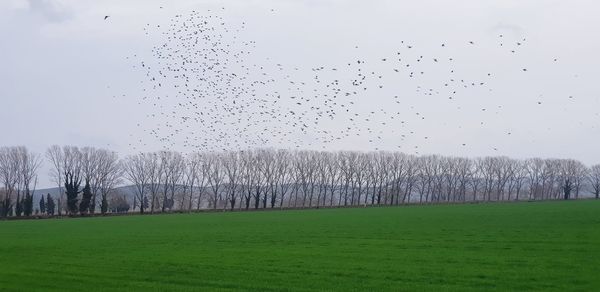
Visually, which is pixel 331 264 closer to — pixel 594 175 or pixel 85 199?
pixel 85 199

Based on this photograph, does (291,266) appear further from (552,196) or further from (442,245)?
(552,196)

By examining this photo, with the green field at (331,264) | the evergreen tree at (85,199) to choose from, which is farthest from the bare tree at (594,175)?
the green field at (331,264)

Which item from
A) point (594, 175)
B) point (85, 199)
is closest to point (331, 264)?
point (85, 199)

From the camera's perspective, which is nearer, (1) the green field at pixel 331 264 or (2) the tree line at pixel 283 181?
(1) the green field at pixel 331 264

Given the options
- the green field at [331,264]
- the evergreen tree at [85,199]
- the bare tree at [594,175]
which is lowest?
the evergreen tree at [85,199]

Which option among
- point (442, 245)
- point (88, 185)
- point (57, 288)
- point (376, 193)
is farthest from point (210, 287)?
point (376, 193)

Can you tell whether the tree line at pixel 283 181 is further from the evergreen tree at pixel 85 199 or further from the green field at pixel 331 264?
the green field at pixel 331 264

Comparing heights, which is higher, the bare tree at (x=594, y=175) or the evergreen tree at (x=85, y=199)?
the bare tree at (x=594, y=175)

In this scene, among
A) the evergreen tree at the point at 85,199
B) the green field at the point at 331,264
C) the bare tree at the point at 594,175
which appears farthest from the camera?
the bare tree at the point at 594,175

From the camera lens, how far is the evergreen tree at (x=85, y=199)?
371ft

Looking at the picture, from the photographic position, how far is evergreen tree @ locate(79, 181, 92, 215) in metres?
113

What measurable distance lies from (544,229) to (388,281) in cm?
1956

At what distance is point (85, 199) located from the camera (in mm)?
113688

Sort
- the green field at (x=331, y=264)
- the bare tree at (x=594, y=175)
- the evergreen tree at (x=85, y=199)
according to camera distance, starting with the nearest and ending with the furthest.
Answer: the green field at (x=331, y=264)
the evergreen tree at (x=85, y=199)
the bare tree at (x=594, y=175)
